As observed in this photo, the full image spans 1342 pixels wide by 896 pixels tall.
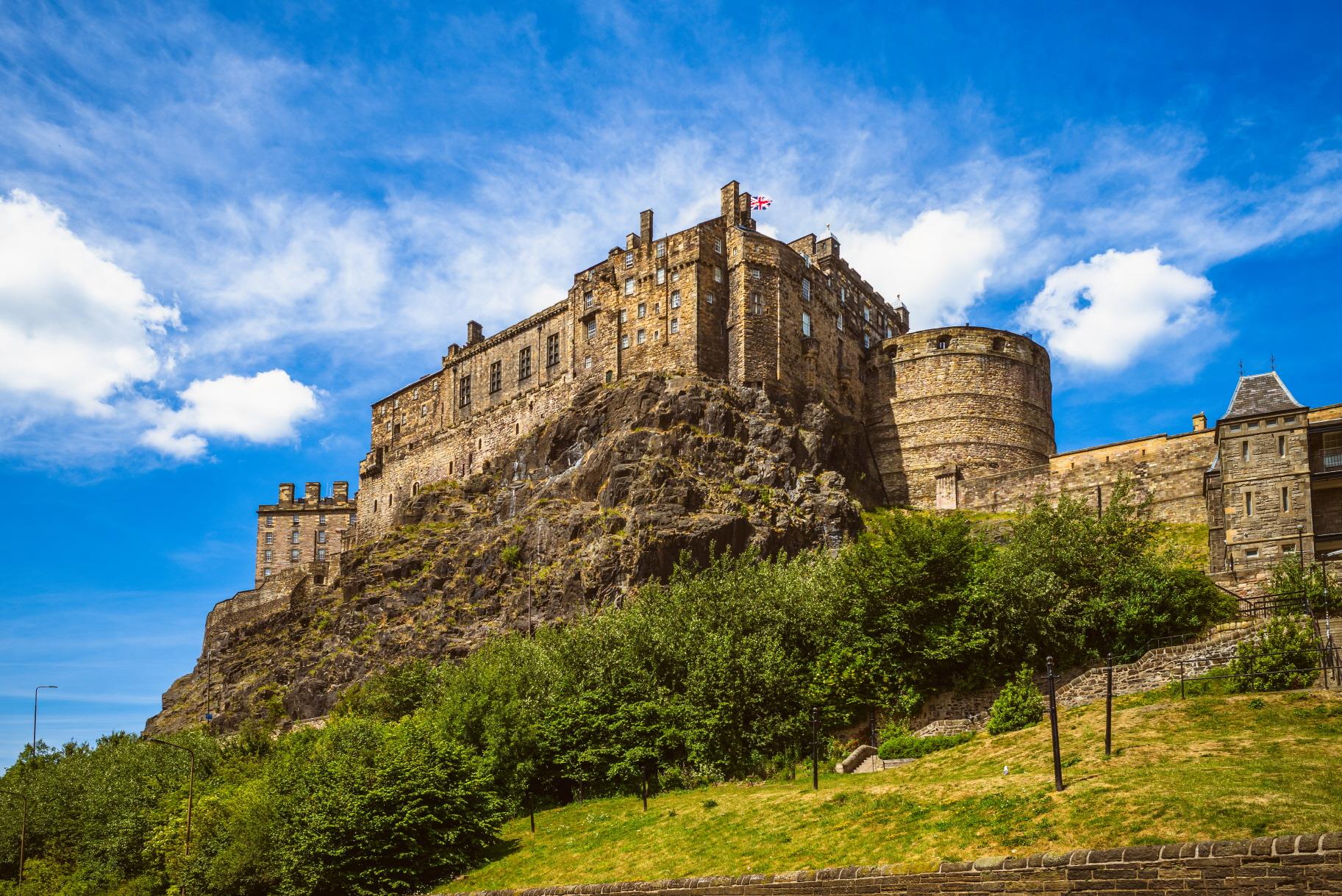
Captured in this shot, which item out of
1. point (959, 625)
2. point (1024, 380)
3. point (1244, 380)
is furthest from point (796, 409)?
point (959, 625)

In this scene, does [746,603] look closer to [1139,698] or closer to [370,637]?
[1139,698]

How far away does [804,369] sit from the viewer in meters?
71.8

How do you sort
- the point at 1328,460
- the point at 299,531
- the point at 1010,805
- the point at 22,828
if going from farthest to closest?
the point at 299,531 < the point at 22,828 < the point at 1328,460 < the point at 1010,805

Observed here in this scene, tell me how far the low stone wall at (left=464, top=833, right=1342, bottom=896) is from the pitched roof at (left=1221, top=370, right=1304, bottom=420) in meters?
32.1

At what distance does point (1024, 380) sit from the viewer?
3039 inches

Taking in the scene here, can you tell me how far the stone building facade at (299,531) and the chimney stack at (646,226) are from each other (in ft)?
158

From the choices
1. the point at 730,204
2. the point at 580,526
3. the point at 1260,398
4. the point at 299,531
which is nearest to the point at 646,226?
the point at 730,204

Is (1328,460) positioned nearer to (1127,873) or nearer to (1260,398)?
(1260,398)

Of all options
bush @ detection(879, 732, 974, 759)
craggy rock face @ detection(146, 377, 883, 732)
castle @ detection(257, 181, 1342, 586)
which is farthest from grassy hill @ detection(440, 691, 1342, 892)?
castle @ detection(257, 181, 1342, 586)

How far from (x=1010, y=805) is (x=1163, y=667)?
1219 cm

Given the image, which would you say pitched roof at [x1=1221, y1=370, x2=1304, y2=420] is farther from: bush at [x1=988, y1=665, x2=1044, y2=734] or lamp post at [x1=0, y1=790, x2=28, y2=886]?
lamp post at [x1=0, y1=790, x2=28, y2=886]

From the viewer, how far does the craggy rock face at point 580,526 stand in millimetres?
59000

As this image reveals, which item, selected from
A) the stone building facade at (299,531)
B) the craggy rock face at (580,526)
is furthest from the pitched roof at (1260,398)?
the stone building facade at (299,531)

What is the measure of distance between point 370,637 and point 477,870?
31698mm
